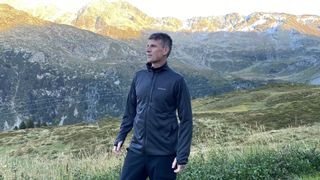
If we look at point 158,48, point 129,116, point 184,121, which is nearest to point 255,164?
point 129,116

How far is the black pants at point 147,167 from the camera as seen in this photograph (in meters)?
7.46

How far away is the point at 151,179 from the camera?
25.0 ft

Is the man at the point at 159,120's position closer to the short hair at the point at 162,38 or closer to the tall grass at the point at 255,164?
the short hair at the point at 162,38

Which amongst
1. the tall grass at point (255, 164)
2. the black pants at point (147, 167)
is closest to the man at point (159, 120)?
the black pants at point (147, 167)

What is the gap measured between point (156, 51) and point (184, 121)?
3.75 feet

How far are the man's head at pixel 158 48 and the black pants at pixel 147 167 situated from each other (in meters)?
1.46

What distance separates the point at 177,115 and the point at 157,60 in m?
0.88

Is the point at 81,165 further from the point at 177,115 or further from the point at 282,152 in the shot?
the point at 177,115

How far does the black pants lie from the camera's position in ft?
24.5

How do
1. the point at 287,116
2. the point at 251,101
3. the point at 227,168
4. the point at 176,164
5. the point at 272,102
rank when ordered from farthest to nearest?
the point at 251,101 → the point at 272,102 → the point at 287,116 → the point at 227,168 → the point at 176,164

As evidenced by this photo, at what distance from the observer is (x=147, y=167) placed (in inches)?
298

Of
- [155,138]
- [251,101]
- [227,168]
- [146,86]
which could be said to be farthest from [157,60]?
[251,101]

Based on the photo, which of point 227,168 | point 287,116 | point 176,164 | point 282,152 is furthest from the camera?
point 287,116

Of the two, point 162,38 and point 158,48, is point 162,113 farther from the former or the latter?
point 162,38
